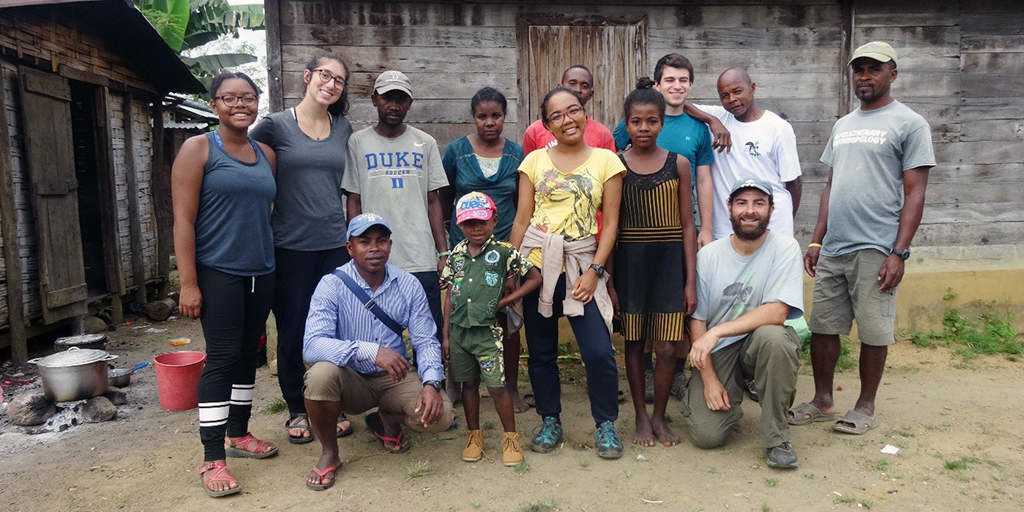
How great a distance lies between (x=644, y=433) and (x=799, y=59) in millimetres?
3781

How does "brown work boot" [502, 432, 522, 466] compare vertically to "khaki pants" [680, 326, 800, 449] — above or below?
below

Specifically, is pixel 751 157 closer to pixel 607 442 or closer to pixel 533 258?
pixel 533 258

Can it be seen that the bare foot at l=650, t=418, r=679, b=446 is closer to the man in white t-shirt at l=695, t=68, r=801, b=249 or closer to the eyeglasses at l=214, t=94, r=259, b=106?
the man in white t-shirt at l=695, t=68, r=801, b=249

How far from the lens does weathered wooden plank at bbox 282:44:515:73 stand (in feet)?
18.1

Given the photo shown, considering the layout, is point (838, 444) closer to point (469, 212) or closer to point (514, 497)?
point (514, 497)

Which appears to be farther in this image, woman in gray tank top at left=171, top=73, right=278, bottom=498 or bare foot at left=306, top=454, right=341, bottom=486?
bare foot at left=306, top=454, right=341, bottom=486

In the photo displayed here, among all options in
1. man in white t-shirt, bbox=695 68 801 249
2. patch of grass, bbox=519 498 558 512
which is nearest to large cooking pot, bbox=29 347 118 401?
patch of grass, bbox=519 498 558 512

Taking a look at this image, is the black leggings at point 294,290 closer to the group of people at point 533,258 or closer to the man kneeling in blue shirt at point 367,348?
the group of people at point 533,258

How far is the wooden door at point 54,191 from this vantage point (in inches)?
261

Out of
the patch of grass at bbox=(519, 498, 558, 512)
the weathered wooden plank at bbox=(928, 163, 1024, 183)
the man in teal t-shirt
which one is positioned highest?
the man in teal t-shirt

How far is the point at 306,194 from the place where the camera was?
12.1 feet

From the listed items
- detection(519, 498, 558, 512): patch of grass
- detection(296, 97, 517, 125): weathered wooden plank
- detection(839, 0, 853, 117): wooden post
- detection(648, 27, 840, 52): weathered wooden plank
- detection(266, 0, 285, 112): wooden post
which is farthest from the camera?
detection(839, 0, 853, 117): wooden post

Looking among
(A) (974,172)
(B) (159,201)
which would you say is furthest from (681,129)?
(B) (159,201)

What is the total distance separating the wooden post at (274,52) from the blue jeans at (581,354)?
116 inches
